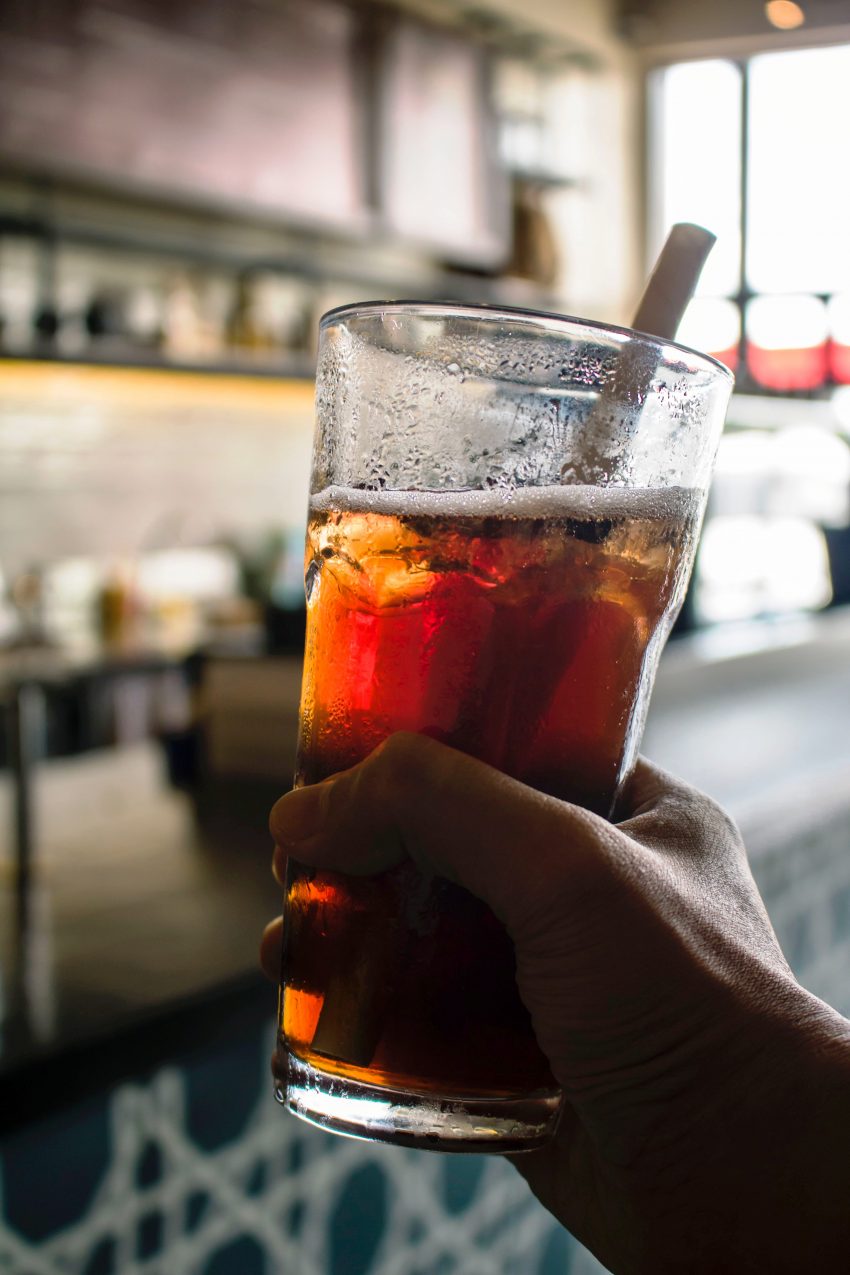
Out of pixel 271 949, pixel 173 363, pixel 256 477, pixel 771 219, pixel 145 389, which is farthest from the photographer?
pixel 771 219

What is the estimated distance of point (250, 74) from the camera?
4.62 meters

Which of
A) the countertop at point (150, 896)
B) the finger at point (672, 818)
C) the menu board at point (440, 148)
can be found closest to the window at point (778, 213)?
the menu board at point (440, 148)

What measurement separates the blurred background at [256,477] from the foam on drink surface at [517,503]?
0.67m

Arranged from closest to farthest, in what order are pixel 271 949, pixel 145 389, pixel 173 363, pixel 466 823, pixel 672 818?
pixel 466 823
pixel 672 818
pixel 271 949
pixel 173 363
pixel 145 389

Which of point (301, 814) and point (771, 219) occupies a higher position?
point (771, 219)

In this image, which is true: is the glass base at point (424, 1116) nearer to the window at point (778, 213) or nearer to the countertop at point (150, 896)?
the countertop at point (150, 896)

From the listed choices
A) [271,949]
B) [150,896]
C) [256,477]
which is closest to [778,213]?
[256,477]

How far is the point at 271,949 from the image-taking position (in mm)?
828

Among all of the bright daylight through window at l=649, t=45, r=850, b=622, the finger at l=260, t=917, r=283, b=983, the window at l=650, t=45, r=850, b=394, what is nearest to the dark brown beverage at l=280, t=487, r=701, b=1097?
the finger at l=260, t=917, r=283, b=983

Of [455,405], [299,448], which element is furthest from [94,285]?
[455,405]

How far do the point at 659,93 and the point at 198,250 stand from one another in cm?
364

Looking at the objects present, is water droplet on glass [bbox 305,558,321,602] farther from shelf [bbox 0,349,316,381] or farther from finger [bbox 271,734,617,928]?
shelf [bbox 0,349,316,381]

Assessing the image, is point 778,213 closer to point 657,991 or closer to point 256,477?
point 256,477

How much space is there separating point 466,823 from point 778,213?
27.7 ft
